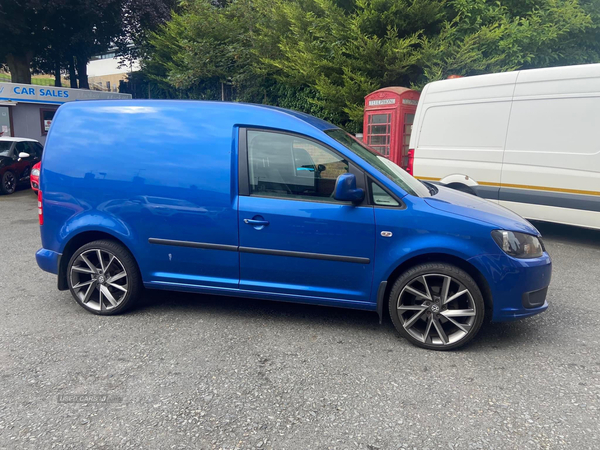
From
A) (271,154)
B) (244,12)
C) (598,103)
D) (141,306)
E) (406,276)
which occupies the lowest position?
(141,306)

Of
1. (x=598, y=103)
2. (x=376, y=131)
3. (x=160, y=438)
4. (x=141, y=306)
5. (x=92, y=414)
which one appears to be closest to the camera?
(x=160, y=438)

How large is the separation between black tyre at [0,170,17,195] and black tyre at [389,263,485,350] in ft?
38.8

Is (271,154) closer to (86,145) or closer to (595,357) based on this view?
(86,145)

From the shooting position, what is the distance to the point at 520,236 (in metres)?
3.57

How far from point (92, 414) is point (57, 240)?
2011 mm

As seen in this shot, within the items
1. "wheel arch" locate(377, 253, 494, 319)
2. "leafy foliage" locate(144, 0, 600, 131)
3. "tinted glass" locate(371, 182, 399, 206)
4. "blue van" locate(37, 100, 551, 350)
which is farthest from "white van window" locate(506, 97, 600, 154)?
"leafy foliage" locate(144, 0, 600, 131)

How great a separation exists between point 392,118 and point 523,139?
453 cm

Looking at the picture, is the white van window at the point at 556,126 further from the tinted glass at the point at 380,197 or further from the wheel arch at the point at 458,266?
the tinted glass at the point at 380,197

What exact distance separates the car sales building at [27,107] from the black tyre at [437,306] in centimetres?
1532

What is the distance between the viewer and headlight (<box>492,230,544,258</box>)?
3.51m

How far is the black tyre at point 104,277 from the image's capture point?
415 cm

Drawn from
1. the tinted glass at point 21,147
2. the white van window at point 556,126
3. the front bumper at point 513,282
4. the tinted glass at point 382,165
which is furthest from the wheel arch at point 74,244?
the tinted glass at point 21,147

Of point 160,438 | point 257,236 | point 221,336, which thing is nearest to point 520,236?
point 257,236

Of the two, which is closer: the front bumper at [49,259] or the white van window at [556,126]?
the front bumper at [49,259]
